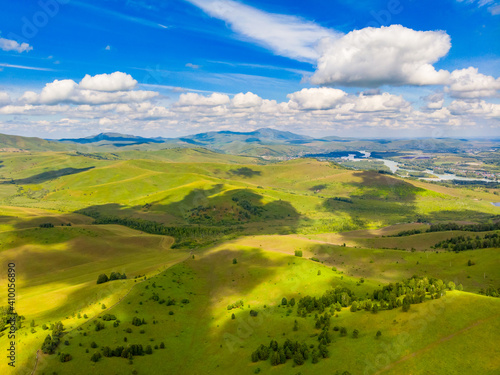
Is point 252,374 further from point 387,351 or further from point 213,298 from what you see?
point 213,298

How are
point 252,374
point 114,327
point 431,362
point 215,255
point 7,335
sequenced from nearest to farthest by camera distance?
point 431,362 < point 252,374 < point 7,335 < point 114,327 < point 215,255

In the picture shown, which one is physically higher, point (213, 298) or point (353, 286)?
point (353, 286)

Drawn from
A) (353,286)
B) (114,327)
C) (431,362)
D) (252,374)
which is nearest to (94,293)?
(114,327)

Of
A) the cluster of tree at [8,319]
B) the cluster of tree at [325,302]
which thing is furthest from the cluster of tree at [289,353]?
the cluster of tree at [8,319]

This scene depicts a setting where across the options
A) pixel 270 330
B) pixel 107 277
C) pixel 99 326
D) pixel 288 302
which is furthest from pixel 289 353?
pixel 107 277

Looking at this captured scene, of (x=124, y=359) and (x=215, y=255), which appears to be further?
(x=215, y=255)

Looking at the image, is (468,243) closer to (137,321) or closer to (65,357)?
(137,321)
